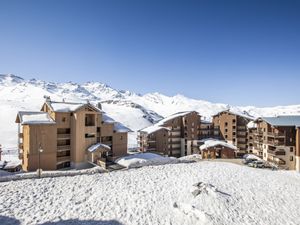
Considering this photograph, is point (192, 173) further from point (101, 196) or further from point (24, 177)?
point (24, 177)

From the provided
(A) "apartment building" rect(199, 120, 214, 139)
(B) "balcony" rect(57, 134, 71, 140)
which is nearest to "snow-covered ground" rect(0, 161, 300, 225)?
(B) "balcony" rect(57, 134, 71, 140)

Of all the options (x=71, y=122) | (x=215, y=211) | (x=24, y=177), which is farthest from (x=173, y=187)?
(x=71, y=122)

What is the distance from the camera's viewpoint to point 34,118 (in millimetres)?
32938

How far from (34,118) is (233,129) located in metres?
51.4

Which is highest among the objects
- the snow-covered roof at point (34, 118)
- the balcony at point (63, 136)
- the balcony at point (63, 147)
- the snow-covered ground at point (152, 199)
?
the snow-covered roof at point (34, 118)

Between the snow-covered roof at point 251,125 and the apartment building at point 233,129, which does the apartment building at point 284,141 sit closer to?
the snow-covered roof at point 251,125

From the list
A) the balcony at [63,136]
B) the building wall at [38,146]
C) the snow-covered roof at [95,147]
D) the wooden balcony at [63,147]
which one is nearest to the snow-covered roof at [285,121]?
the snow-covered roof at [95,147]

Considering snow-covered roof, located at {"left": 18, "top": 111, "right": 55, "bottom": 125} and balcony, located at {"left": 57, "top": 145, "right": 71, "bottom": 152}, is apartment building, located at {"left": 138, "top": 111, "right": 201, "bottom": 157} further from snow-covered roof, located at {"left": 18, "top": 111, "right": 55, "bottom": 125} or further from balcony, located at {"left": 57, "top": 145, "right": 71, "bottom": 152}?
snow-covered roof, located at {"left": 18, "top": 111, "right": 55, "bottom": 125}

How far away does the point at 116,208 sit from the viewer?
20.2m

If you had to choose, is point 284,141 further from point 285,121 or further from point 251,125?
point 251,125

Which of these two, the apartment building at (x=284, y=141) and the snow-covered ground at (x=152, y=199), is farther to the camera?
the apartment building at (x=284, y=141)

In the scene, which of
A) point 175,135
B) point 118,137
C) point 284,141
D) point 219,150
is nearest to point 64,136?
point 118,137

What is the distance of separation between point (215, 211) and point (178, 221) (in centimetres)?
405

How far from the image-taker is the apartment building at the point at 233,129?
210ft
